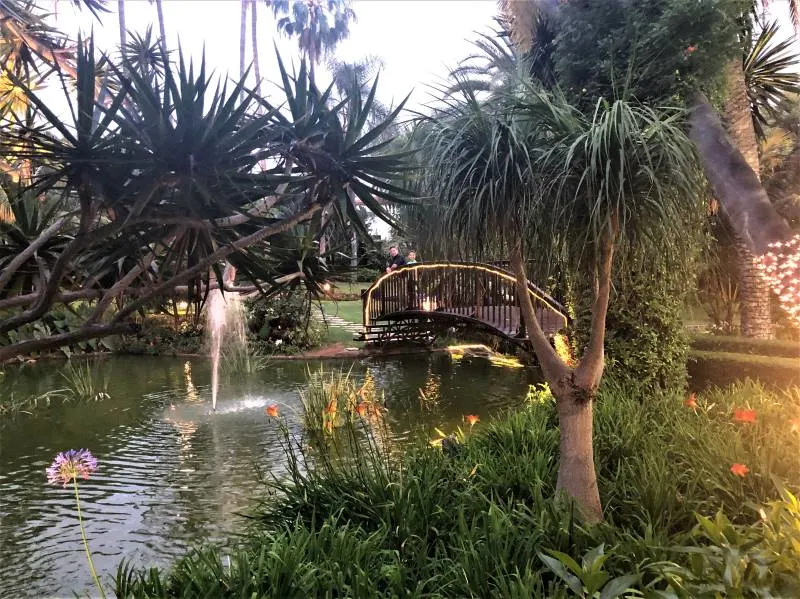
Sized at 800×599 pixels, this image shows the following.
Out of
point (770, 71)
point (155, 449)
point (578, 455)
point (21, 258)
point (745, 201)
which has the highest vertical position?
point (770, 71)

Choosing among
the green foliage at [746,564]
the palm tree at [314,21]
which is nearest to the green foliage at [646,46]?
the green foliage at [746,564]

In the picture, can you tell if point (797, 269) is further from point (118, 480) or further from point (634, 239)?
point (118, 480)

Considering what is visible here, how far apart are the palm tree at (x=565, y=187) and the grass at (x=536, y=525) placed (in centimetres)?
45

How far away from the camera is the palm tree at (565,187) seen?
Answer: 2770 mm

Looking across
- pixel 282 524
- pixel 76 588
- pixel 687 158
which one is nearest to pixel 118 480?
pixel 76 588

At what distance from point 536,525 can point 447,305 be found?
855 cm

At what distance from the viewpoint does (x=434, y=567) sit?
287cm

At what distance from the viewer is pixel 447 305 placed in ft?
37.8

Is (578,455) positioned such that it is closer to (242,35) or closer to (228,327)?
(228,327)

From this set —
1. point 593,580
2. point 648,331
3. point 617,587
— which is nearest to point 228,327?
point 648,331

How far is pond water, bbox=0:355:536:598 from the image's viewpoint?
13.7 feet

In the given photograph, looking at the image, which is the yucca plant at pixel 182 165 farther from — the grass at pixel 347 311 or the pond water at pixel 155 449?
the grass at pixel 347 311

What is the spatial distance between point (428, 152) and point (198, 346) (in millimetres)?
12391

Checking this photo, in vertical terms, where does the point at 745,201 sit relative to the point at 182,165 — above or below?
above
